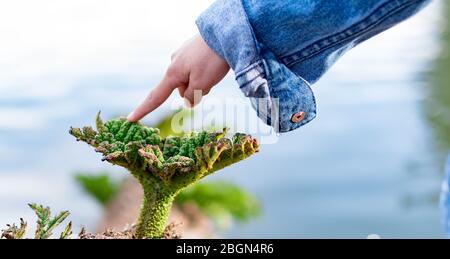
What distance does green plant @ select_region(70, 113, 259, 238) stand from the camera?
1355 millimetres

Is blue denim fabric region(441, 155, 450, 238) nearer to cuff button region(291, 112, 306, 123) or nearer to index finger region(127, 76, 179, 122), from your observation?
cuff button region(291, 112, 306, 123)

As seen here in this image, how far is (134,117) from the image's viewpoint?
1.50 metres

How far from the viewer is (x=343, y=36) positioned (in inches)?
53.1

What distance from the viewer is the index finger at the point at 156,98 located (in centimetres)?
144

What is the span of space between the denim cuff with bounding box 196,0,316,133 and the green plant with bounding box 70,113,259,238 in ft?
0.27

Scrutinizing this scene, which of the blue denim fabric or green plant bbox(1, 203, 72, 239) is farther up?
the blue denim fabric

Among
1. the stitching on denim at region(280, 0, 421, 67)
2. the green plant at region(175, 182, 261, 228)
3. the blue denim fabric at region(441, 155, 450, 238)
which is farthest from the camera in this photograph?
the green plant at region(175, 182, 261, 228)

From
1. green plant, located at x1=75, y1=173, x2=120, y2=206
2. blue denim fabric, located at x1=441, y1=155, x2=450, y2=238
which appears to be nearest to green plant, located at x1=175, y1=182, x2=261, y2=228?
green plant, located at x1=75, y1=173, x2=120, y2=206

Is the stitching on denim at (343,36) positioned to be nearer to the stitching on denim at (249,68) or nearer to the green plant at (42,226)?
the stitching on denim at (249,68)

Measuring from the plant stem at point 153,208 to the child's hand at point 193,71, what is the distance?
18 centimetres

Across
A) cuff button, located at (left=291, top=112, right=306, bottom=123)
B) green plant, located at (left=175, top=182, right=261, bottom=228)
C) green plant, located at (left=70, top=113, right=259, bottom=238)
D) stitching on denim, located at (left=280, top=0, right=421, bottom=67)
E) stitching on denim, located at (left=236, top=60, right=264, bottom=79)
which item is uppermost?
green plant, located at (left=175, top=182, right=261, bottom=228)

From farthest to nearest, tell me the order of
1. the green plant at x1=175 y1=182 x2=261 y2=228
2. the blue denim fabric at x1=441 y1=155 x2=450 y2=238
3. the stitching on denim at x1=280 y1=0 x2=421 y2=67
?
1. the green plant at x1=175 y1=182 x2=261 y2=228
2. the blue denim fabric at x1=441 y1=155 x2=450 y2=238
3. the stitching on denim at x1=280 y1=0 x2=421 y2=67

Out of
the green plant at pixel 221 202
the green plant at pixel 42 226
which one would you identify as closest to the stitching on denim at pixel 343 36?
the green plant at pixel 42 226

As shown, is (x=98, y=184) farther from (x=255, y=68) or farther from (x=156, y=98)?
(x=255, y=68)
